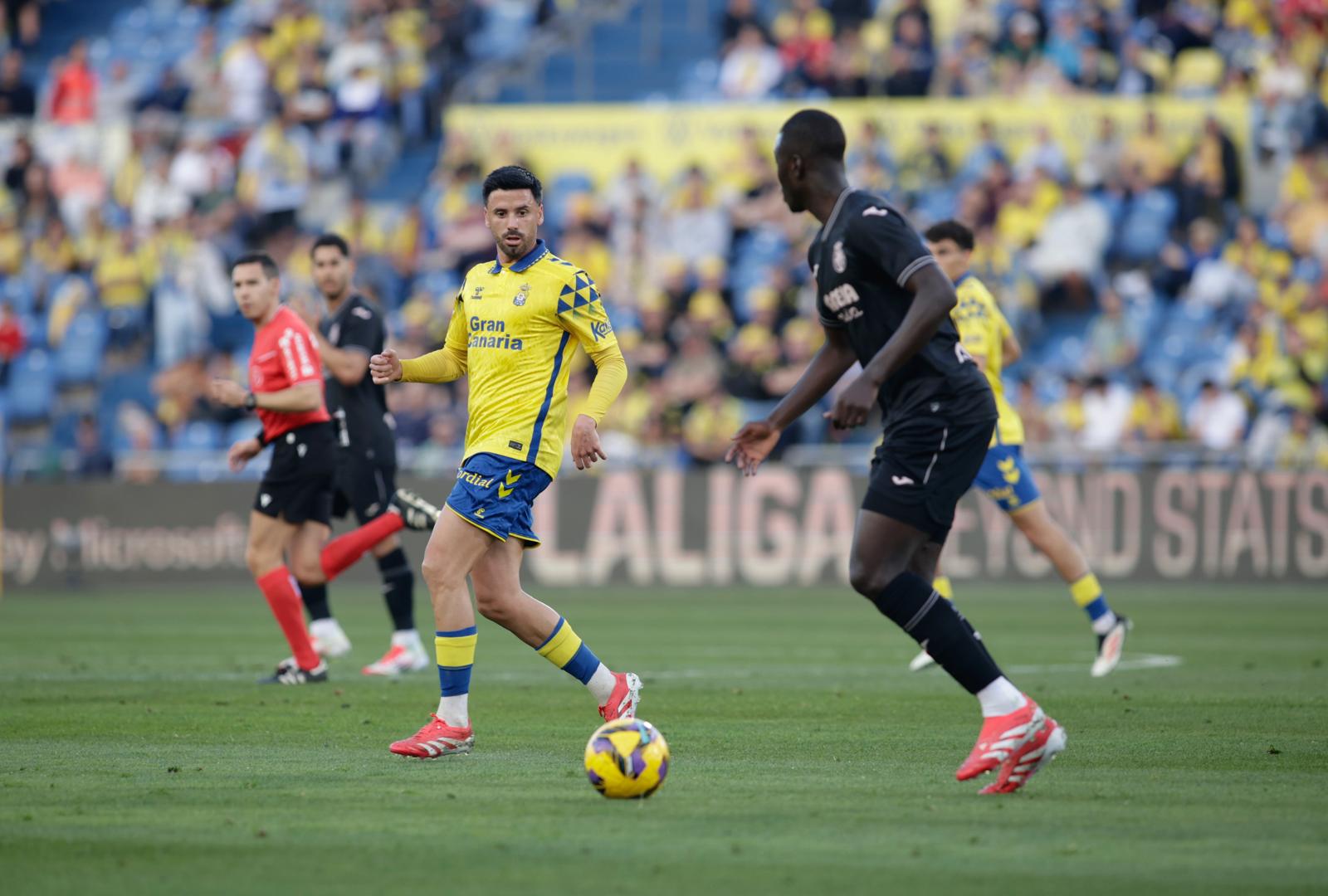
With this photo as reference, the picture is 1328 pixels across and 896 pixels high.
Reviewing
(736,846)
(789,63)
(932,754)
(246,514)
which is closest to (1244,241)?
(789,63)

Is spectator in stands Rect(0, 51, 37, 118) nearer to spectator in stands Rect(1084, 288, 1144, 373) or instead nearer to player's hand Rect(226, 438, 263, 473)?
spectator in stands Rect(1084, 288, 1144, 373)

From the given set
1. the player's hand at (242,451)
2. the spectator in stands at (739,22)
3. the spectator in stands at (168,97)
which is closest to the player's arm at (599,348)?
the player's hand at (242,451)

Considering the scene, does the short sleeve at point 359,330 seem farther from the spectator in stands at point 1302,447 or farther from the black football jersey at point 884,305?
the spectator in stands at point 1302,447

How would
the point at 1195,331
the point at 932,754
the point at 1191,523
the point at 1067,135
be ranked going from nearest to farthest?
→ the point at 932,754, the point at 1191,523, the point at 1195,331, the point at 1067,135

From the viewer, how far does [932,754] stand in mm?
8312

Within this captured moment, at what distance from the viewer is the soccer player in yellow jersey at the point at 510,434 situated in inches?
329

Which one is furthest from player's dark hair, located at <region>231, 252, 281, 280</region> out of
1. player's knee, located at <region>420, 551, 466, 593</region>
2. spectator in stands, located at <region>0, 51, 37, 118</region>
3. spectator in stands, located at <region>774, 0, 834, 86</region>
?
spectator in stands, located at <region>0, 51, 37, 118</region>

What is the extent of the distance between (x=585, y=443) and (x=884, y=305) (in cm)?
138

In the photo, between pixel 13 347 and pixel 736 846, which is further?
pixel 13 347

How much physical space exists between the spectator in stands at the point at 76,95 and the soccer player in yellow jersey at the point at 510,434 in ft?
72.8

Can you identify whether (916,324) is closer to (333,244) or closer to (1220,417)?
(333,244)

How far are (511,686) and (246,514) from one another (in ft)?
38.2

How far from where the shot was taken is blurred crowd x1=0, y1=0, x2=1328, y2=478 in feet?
75.5

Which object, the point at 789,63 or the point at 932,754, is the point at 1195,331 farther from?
the point at 932,754
